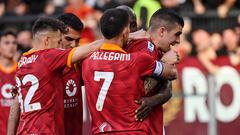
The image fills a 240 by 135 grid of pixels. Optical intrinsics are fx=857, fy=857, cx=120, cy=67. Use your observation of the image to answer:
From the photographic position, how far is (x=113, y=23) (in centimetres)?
868

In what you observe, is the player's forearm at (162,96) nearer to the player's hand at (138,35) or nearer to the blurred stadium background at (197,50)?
the player's hand at (138,35)

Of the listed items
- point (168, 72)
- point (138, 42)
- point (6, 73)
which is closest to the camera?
point (168, 72)

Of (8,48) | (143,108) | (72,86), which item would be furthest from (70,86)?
(8,48)

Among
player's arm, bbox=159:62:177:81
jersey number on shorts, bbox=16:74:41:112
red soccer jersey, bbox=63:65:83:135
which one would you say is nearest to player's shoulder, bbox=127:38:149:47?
player's arm, bbox=159:62:177:81

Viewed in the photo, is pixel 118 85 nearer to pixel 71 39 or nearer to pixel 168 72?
pixel 168 72

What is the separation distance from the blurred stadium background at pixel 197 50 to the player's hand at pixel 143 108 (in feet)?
18.8

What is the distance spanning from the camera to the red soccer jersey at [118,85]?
8.72 metres

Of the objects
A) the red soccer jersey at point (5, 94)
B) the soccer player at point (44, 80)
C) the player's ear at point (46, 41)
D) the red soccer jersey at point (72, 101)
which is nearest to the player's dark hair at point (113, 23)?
the soccer player at point (44, 80)

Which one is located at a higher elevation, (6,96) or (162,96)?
(6,96)

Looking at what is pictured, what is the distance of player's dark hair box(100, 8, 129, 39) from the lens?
8.68 metres

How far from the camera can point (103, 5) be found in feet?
60.6

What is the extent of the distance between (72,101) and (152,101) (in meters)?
1.26

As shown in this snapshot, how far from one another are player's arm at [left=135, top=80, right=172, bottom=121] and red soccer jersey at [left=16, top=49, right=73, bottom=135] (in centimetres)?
95

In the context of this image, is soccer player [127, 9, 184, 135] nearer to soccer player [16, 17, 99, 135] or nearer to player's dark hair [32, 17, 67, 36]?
soccer player [16, 17, 99, 135]
